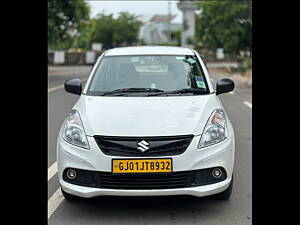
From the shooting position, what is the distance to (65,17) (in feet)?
83.5

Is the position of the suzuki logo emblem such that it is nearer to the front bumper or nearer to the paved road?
the front bumper

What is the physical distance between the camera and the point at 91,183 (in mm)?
4164

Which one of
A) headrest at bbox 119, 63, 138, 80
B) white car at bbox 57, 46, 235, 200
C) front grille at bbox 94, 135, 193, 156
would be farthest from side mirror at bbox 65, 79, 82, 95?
front grille at bbox 94, 135, 193, 156

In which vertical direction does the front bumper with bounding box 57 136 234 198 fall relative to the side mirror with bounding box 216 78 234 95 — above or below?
below

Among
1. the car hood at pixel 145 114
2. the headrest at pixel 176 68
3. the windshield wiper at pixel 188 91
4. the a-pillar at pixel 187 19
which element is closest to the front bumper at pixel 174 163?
the car hood at pixel 145 114

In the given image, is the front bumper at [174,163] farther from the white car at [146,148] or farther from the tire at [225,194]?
the tire at [225,194]

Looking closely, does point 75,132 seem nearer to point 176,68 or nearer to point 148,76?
point 148,76

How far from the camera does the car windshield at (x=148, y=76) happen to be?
16.9 ft

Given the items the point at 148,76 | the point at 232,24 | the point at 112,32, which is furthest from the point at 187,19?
the point at 148,76

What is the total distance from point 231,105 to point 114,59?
7115 mm

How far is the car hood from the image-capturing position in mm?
4164
